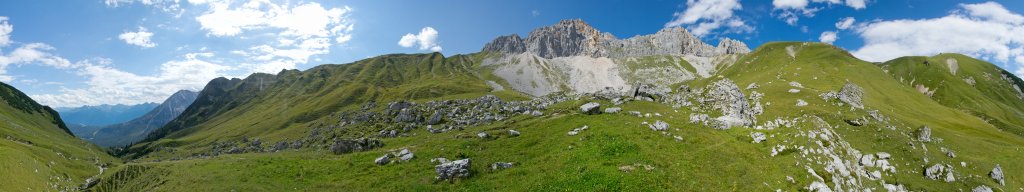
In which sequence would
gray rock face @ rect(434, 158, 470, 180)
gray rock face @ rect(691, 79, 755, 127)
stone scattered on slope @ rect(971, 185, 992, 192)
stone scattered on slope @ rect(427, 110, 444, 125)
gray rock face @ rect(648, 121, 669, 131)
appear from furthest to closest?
stone scattered on slope @ rect(427, 110, 444, 125), gray rock face @ rect(691, 79, 755, 127), gray rock face @ rect(648, 121, 669, 131), stone scattered on slope @ rect(971, 185, 992, 192), gray rock face @ rect(434, 158, 470, 180)

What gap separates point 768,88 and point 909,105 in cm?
4524

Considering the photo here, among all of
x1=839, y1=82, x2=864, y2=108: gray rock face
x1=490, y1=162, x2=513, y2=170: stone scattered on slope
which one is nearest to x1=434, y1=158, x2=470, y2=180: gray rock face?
x1=490, y1=162, x2=513, y2=170: stone scattered on slope

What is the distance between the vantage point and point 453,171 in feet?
140

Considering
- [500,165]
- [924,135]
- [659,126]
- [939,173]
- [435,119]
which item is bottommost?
[939,173]

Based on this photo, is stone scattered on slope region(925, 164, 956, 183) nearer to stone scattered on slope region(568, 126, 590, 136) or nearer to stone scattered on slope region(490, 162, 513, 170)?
stone scattered on slope region(568, 126, 590, 136)

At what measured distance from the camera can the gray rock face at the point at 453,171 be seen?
42.4 m

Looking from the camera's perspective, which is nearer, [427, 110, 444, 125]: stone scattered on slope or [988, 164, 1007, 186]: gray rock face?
[988, 164, 1007, 186]: gray rock face

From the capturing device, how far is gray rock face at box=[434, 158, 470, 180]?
42406mm

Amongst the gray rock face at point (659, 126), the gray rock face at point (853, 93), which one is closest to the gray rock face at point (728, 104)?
the gray rock face at point (659, 126)

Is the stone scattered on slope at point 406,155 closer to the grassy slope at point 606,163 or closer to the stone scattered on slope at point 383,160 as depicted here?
the grassy slope at point 606,163

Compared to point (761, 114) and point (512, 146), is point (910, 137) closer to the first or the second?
point (761, 114)

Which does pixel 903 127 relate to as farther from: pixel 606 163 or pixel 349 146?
pixel 349 146

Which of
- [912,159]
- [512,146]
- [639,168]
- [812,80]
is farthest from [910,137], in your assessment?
[812,80]

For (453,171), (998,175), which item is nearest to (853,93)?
(998,175)
